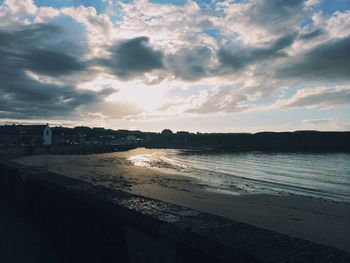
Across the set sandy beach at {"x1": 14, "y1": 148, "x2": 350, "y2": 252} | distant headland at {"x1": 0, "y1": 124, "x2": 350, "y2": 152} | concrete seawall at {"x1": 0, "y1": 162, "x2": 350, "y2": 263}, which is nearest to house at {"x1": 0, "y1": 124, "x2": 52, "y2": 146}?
distant headland at {"x1": 0, "y1": 124, "x2": 350, "y2": 152}

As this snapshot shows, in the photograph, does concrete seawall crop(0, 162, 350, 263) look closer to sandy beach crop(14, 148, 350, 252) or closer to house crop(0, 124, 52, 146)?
sandy beach crop(14, 148, 350, 252)

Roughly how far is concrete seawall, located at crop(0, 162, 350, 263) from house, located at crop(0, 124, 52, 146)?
98236 millimetres

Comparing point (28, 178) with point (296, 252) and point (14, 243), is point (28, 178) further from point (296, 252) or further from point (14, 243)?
point (296, 252)

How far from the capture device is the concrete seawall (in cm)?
233

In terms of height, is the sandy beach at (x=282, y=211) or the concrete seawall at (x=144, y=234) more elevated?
the concrete seawall at (x=144, y=234)

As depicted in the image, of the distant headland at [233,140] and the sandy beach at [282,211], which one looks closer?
the sandy beach at [282,211]

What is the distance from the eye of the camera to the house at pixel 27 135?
98.4 meters

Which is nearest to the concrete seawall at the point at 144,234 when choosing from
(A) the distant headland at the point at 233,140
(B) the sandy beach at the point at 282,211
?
(B) the sandy beach at the point at 282,211

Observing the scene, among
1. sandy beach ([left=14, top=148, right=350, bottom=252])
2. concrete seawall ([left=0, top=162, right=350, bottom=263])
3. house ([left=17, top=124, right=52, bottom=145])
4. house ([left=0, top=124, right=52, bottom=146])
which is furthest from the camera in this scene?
house ([left=0, top=124, right=52, bottom=146])

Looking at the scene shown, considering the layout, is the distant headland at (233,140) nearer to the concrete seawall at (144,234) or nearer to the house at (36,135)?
the house at (36,135)

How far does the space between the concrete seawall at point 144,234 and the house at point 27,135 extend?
322ft

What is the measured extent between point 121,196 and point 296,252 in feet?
7.52

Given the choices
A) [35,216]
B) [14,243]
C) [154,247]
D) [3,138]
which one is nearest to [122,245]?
[154,247]

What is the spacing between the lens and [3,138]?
100 meters
